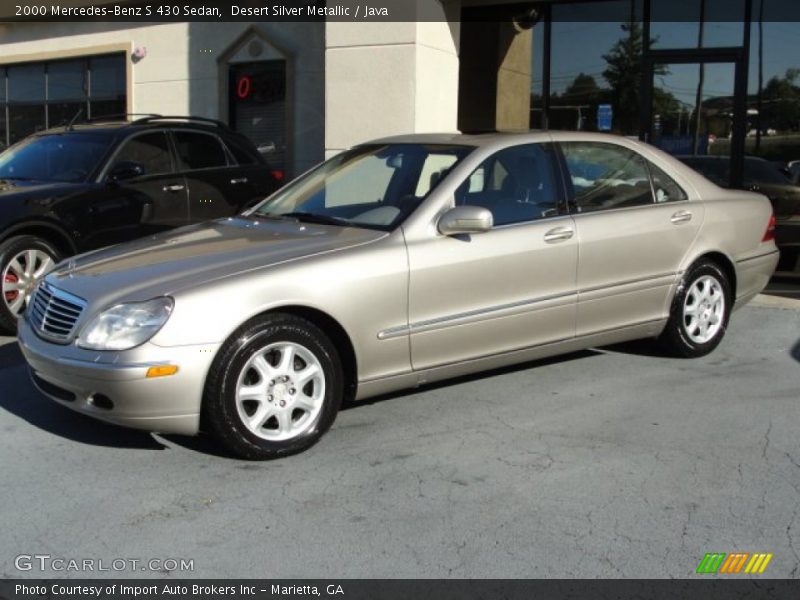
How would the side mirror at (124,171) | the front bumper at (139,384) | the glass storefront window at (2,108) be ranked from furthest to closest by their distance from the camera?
the glass storefront window at (2,108), the side mirror at (124,171), the front bumper at (139,384)

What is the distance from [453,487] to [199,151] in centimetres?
544

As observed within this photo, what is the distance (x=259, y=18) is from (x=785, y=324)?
8487 millimetres

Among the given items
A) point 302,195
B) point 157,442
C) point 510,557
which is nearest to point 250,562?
point 510,557

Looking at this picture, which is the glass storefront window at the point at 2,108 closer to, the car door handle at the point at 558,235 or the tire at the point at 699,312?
the car door handle at the point at 558,235

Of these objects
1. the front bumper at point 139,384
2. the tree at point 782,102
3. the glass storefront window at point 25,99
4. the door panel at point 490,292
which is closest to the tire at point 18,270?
the front bumper at point 139,384

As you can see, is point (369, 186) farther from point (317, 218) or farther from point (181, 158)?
point (181, 158)

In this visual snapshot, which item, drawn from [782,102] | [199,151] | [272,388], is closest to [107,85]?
[199,151]

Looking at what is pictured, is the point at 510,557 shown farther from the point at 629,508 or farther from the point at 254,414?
the point at 254,414

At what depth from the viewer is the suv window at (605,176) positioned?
5711 millimetres

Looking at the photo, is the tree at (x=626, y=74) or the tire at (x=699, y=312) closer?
the tire at (x=699, y=312)

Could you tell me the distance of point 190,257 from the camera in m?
4.68

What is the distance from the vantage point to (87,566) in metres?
3.42

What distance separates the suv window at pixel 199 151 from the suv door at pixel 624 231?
405 centimetres

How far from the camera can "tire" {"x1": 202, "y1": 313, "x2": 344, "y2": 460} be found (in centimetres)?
425
